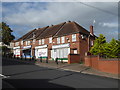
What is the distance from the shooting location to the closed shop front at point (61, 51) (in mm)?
30181

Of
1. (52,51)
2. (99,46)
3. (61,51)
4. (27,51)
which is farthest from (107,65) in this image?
(27,51)

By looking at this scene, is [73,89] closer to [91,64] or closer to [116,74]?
[116,74]

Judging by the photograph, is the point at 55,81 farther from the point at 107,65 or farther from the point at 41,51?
the point at 41,51

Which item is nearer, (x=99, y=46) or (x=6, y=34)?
(x=99, y=46)

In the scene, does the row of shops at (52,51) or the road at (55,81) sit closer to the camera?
the road at (55,81)

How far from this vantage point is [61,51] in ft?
104

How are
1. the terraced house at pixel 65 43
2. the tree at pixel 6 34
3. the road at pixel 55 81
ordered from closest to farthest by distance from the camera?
the road at pixel 55 81, the terraced house at pixel 65 43, the tree at pixel 6 34

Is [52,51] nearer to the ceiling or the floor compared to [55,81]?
nearer to the ceiling

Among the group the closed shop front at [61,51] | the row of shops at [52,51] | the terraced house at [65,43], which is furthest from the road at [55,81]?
the row of shops at [52,51]

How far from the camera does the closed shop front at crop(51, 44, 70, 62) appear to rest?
3018 cm

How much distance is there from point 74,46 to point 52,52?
702cm

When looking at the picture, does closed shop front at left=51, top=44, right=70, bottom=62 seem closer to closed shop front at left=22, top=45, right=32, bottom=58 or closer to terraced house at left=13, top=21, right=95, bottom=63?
terraced house at left=13, top=21, right=95, bottom=63

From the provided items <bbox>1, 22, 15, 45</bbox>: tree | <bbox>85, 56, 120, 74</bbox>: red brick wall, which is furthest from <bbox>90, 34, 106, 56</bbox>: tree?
<bbox>1, 22, 15, 45</bbox>: tree

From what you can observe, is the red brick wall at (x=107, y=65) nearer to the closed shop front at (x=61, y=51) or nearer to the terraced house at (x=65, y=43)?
the terraced house at (x=65, y=43)
